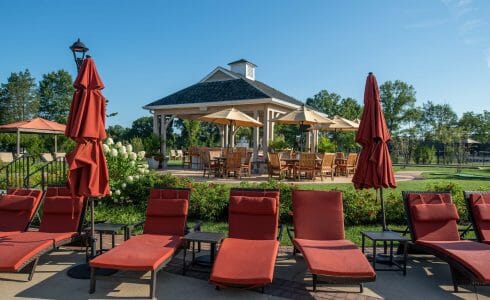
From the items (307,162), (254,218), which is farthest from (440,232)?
(307,162)

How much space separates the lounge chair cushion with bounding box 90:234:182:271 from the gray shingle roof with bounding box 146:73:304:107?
12334 mm

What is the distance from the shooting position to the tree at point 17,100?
52.7 meters

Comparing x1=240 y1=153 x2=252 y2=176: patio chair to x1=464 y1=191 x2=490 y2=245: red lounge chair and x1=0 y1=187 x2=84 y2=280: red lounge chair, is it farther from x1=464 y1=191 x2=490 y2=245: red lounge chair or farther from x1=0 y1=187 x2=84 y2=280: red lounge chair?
x1=464 y1=191 x2=490 y2=245: red lounge chair

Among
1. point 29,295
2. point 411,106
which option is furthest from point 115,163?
point 411,106

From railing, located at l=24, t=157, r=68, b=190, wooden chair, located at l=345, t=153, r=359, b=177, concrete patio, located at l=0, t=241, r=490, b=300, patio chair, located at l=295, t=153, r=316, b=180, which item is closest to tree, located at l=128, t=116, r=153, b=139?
wooden chair, located at l=345, t=153, r=359, b=177

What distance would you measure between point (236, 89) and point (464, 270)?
1555 centimetres

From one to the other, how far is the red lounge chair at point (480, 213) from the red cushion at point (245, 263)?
292 cm

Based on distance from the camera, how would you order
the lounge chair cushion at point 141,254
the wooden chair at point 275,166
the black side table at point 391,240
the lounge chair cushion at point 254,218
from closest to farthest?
the lounge chair cushion at point 141,254, the black side table at point 391,240, the lounge chair cushion at point 254,218, the wooden chair at point 275,166

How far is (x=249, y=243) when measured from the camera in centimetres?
457

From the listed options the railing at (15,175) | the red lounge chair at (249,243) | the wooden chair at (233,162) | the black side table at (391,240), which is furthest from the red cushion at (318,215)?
the wooden chair at (233,162)

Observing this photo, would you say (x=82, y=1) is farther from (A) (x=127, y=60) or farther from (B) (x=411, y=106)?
(B) (x=411, y=106)

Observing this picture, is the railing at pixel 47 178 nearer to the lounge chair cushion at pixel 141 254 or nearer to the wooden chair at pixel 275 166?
the lounge chair cushion at pixel 141 254

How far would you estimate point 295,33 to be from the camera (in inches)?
499

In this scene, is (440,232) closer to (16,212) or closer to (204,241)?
(204,241)
